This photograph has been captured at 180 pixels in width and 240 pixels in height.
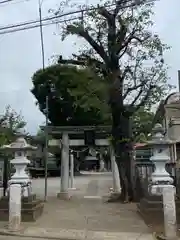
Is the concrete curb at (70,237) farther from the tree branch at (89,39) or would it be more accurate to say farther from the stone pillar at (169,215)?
the tree branch at (89,39)

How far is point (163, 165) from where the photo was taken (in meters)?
12.6

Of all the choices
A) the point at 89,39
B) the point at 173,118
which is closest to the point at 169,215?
the point at 89,39

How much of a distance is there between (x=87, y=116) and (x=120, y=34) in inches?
987

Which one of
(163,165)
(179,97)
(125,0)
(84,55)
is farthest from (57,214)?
(179,97)

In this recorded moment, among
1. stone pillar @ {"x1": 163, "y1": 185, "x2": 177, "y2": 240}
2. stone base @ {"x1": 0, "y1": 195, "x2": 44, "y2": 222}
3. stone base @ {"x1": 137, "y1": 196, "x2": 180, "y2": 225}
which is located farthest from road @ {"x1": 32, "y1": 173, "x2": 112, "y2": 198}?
stone pillar @ {"x1": 163, "y1": 185, "x2": 177, "y2": 240}

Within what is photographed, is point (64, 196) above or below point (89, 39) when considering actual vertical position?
below

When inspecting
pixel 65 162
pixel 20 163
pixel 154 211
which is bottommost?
pixel 154 211

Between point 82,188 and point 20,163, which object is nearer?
point 20,163

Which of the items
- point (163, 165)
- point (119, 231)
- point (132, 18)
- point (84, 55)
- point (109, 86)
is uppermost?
point (132, 18)

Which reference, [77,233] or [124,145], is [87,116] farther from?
[77,233]

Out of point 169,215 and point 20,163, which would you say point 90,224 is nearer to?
point 169,215

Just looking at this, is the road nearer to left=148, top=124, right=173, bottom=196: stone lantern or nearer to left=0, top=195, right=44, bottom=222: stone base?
left=0, top=195, right=44, bottom=222: stone base

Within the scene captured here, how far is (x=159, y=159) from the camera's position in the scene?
494 inches

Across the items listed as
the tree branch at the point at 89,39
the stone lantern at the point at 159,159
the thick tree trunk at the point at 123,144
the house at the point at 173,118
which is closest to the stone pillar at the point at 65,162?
the thick tree trunk at the point at 123,144
